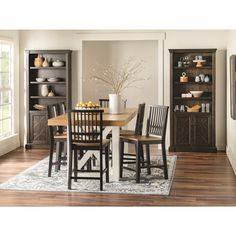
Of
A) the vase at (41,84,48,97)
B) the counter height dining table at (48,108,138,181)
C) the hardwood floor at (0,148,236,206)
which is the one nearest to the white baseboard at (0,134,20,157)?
the hardwood floor at (0,148,236,206)

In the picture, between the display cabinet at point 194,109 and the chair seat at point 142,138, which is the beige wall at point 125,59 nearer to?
the display cabinet at point 194,109

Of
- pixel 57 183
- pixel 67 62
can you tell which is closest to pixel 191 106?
pixel 67 62

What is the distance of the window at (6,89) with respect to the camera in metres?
8.20

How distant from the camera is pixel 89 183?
5.67 meters

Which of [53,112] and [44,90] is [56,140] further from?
[44,90]

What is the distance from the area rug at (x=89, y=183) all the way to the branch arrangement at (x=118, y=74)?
140 inches

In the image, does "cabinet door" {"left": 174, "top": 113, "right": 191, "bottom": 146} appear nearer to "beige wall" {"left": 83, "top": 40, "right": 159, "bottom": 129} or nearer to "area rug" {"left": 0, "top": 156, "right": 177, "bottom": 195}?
"beige wall" {"left": 83, "top": 40, "right": 159, "bottom": 129}

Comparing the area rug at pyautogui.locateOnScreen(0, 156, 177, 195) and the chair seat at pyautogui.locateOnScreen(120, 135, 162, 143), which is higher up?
the chair seat at pyautogui.locateOnScreen(120, 135, 162, 143)

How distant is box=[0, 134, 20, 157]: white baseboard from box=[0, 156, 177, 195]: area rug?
5.74ft

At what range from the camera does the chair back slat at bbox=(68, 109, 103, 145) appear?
5.12m

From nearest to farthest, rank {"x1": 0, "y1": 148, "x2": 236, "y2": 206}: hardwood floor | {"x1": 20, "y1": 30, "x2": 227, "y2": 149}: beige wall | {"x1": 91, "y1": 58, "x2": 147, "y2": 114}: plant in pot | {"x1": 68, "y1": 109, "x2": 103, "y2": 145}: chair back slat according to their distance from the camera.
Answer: {"x1": 0, "y1": 148, "x2": 236, "y2": 206}: hardwood floor, {"x1": 68, "y1": 109, "x2": 103, "y2": 145}: chair back slat, {"x1": 20, "y1": 30, "x2": 227, "y2": 149}: beige wall, {"x1": 91, "y1": 58, "x2": 147, "y2": 114}: plant in pot

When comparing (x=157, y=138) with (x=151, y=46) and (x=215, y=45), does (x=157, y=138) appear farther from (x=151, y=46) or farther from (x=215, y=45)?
(x=151, y=46)

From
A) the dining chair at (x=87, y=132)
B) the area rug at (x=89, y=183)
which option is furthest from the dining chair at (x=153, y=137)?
the dining chair at (x=87, y=132)
